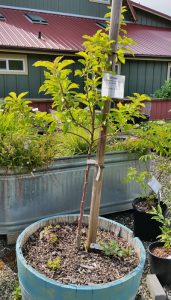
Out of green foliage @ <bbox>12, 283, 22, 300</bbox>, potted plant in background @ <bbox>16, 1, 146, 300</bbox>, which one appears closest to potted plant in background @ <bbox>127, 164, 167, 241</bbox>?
potted plant in background @ <bbox>16, 1, 146, 300</bbox>

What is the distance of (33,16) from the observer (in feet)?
35.7

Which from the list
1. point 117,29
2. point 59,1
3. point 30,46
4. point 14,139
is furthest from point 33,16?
point 117,29

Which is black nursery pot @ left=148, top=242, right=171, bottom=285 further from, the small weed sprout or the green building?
the green building

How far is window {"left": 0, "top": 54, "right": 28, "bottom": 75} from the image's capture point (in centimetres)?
882

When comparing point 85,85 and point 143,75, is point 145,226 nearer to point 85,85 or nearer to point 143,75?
point 85,85

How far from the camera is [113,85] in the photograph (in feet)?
5.16

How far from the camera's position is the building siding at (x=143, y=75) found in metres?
11.3

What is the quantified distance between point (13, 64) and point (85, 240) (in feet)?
26.3

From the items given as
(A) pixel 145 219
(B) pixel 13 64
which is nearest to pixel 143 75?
(B) pixel 13 64

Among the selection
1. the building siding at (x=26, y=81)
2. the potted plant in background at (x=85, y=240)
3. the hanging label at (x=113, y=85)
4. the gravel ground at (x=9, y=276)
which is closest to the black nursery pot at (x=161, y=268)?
the gravel ground at (x=9, y=276)

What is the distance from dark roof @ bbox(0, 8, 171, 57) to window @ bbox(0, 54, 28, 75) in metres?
0.52

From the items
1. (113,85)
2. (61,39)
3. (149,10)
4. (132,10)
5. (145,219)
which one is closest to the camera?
(113,85)

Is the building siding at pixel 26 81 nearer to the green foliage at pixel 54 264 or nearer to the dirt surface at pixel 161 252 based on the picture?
the dirt surface at pixel 161 252

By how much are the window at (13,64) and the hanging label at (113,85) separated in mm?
7987
